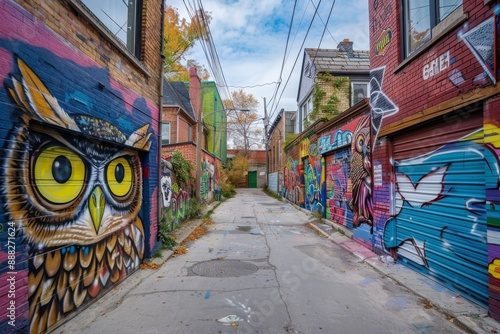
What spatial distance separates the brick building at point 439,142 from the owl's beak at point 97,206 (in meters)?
5.20

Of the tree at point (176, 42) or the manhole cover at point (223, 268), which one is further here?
the tree at point (176, 42)

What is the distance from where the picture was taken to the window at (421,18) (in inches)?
177

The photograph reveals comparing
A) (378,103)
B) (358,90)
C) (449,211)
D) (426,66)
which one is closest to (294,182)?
(358,90)

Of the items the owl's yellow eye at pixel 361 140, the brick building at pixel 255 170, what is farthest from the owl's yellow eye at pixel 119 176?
the brick building at pixel 255 170

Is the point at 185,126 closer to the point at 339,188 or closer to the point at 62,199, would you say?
the point at 339,188

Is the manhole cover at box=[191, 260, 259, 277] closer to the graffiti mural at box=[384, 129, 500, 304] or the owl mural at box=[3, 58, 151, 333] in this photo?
the owl mural at box=[3, 58, 151, 333]

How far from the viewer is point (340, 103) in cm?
1333

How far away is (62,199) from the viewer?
331cm

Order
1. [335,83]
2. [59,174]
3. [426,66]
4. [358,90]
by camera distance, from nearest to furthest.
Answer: [59,174] < [426,66] < [335,83] < [358,90]

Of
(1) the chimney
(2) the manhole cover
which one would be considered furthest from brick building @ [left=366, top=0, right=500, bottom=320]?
(1) the chimney

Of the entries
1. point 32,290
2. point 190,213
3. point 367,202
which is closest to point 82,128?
point 32,290

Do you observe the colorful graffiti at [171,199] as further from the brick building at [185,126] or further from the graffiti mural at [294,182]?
the graffiti mural at [294,182]

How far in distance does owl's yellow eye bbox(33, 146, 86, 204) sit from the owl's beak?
311 millimetres

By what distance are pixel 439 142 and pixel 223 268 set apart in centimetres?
447
